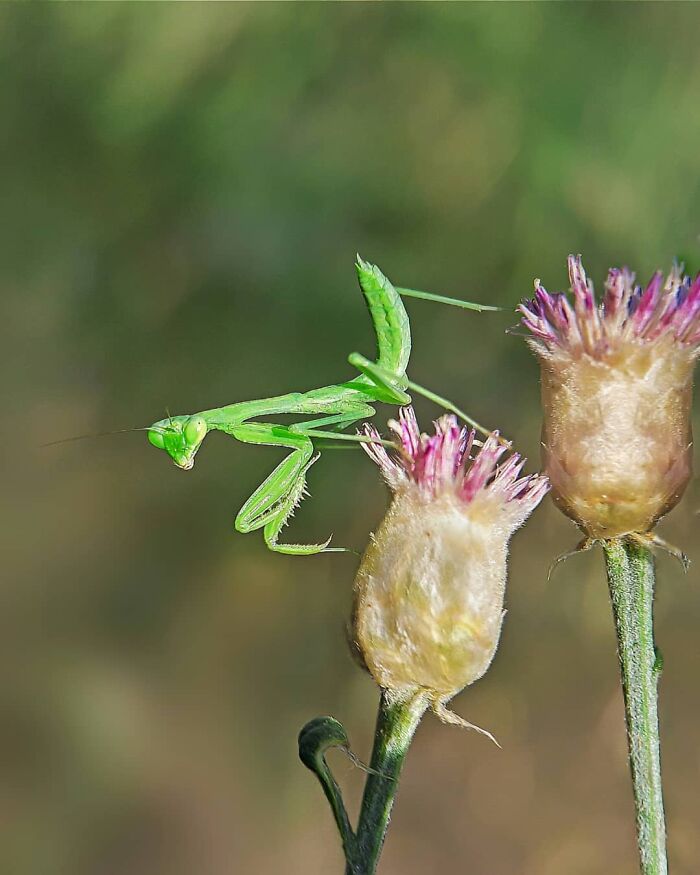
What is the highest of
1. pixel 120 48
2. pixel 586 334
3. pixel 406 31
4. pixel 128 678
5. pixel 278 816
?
pixel 406 31

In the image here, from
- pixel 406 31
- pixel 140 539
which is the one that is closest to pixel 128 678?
pixel 140 539

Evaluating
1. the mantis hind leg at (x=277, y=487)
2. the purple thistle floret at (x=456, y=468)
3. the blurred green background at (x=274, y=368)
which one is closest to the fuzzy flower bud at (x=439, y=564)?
the purple thistle floret at (x=456, y=468)

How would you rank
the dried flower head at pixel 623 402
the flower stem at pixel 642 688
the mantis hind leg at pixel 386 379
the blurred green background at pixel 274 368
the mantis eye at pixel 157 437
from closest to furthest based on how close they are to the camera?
the flower stem at pixel 642 688 → the dried flower head at pixel 623 402 → the mantis hind leg at pixel 386 379 → the mantis eye at pixel 157 437 → the blurred green background at pixel 274 368

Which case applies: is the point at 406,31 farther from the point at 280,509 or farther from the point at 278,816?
the point at 278,816

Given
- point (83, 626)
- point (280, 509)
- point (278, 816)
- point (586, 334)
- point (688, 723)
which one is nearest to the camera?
point (586, 334)

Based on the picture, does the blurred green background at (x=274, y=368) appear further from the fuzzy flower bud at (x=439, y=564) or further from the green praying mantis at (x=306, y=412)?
the fuzzy flower bud at (x=439, y=564)

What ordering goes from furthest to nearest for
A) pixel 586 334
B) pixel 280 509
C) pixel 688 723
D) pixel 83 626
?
pixel 83 626
pixel 688 723
pixel 280 509
pixel 586 334

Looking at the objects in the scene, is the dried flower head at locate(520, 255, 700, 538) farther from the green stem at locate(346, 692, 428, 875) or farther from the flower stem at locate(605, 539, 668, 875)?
the green stem at locate(346, 692, 428, 875)
